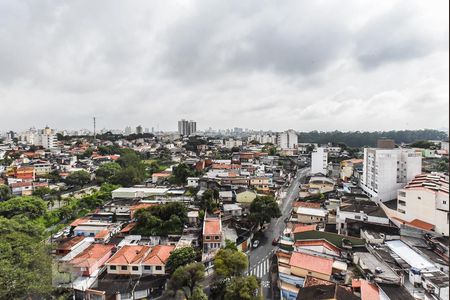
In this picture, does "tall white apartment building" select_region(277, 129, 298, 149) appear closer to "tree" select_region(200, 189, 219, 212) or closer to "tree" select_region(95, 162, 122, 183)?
"tree" select_region(95, 162, 122, 183)

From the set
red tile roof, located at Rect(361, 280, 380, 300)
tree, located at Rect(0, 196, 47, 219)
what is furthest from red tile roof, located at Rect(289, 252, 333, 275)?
tree, located at Rect(0, 196, 47, 219)

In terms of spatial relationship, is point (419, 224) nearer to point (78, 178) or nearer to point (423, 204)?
point (423, 204)

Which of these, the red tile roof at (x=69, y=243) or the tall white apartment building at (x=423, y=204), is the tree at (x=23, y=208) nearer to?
the red tile roof at (x=69, y=243)

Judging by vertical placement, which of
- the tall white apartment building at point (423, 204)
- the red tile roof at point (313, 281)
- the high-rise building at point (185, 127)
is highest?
the high-rise building at point (185, 127)

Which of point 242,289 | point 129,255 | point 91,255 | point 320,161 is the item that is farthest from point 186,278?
point 320,161

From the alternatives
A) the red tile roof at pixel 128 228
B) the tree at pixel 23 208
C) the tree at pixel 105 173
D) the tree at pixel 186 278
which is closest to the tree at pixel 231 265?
the tree at pixel 186 278

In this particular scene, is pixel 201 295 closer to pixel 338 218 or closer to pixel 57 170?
pixel 338 218
